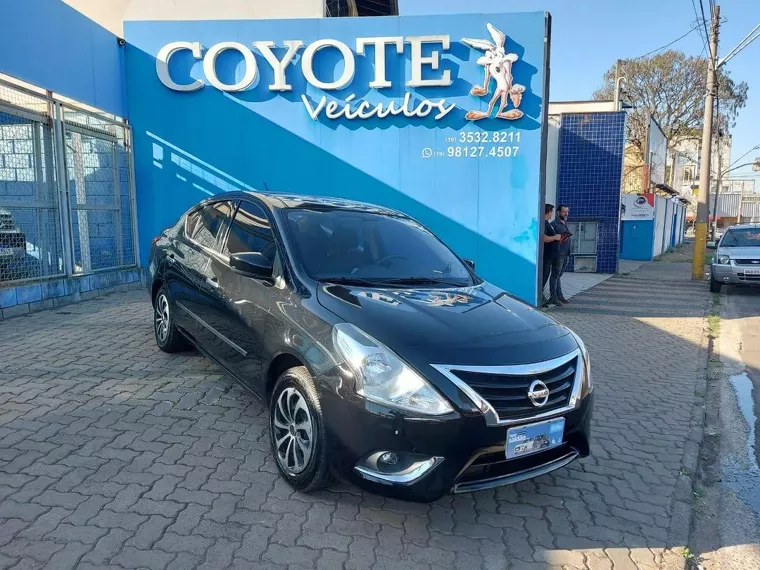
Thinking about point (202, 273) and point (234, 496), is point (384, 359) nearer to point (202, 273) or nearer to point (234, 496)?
point (234, 496)

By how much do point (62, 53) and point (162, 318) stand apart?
5225 millimetres

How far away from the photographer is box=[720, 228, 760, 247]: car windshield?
12.3 m

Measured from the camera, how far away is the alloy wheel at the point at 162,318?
17.8 ft

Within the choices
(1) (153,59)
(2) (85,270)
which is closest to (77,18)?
(1) (153,59)

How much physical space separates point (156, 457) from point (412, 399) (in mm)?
1848

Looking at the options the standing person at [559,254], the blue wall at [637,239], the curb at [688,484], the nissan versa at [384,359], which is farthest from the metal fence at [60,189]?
the blue wall at [637,239]

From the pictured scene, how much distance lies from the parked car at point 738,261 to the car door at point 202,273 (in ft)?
36.3

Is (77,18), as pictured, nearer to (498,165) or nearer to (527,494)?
(498,165)

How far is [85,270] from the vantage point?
8570mm

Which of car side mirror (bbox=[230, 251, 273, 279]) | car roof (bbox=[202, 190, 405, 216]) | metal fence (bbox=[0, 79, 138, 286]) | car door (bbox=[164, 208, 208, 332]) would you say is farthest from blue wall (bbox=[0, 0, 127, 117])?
car side mirror (bbox=[230, 251, 273, 279])

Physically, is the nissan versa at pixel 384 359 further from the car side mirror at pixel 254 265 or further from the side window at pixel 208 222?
the side window at pixel 208 222

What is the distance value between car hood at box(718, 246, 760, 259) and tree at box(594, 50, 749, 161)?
22.2 meters

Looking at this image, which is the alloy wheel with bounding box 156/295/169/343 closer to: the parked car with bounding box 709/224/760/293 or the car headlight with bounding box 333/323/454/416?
the car headlight with bounding box 333/323/454/416

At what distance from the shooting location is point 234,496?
3.07m
